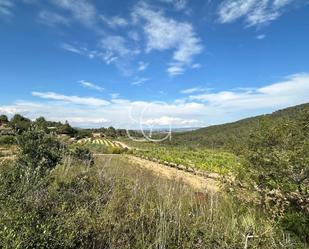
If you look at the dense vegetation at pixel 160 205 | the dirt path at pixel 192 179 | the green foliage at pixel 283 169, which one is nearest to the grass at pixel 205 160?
the dirt path at pixel 192 179

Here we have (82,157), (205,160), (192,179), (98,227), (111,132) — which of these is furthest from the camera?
(111,132)

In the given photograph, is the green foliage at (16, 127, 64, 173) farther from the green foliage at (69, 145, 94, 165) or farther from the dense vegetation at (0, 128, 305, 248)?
the dense vegetation at (0, 128, 305, 248)

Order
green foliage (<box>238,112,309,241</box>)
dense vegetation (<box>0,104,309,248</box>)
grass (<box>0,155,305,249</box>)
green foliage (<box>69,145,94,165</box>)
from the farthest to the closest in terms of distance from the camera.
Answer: green foliage (<box>69,145,94,165</box>) → green foliage (<box>238,112,309,241</box>) → dense vegetation (<box>0,104,309,248</box>) → grass (<box>0,155,305,249</box>)

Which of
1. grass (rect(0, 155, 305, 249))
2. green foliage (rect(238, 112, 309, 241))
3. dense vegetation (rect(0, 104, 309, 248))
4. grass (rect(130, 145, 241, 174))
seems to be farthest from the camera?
grass (rect(130, 145, 241, 174))

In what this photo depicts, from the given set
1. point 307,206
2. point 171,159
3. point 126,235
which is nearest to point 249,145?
point 307,206

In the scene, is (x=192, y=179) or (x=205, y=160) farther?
(x=205, y=160)

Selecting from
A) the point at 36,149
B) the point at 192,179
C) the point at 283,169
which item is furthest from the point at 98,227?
the point at 192,179

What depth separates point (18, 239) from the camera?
9.61ft

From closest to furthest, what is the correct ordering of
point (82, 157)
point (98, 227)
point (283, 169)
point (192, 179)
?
point (98, 227)
point (283, 169)
point (82, 157)
point (192, 179)

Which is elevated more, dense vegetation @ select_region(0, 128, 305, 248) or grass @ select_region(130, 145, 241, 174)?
dense vegetation @ select_region(0, 128, 305, 248)

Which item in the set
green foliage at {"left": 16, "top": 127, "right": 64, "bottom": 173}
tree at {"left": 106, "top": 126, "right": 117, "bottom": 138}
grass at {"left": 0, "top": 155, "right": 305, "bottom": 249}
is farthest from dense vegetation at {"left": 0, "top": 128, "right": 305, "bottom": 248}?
tree at {"left": 106, "top": 126, "right": 117, "bottom": 138}

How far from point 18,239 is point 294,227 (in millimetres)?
5524

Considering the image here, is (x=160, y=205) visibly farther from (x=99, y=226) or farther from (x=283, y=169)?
(x=283, y=169)

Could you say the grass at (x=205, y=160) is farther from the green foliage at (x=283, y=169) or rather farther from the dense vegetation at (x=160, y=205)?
the dense vegetation at (x=160, y=205)
